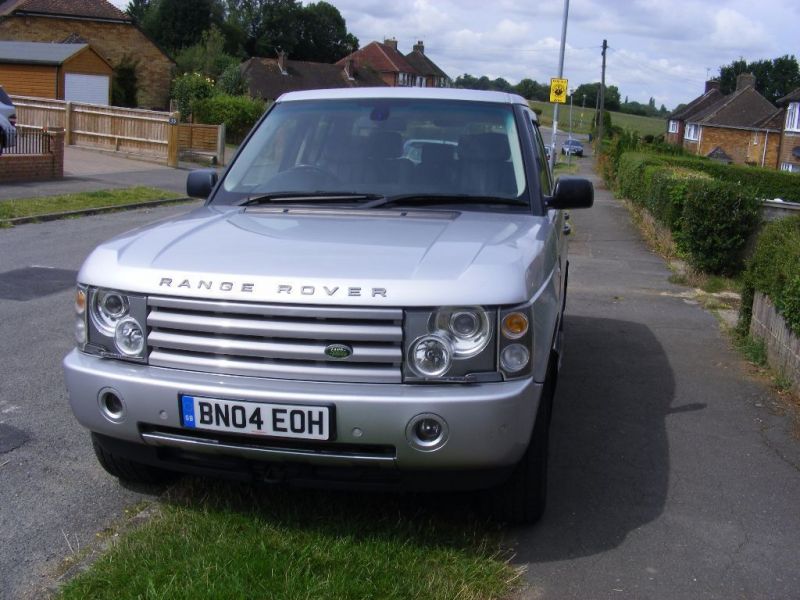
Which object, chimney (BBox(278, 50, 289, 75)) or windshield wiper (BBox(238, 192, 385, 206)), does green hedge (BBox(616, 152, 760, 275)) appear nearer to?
windshield wiper (BBox(238, 192, 385, 206))

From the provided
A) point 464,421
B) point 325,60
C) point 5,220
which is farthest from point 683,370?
point 325,60

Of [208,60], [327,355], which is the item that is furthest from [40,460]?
[208,60]

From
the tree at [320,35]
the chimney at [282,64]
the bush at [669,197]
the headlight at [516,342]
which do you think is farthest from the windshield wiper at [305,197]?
the tree at [320,35]

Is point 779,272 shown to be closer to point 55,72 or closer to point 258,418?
point 258,418

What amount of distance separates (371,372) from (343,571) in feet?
2.59

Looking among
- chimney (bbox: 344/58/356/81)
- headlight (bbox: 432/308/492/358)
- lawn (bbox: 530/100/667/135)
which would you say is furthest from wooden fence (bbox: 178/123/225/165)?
lawn (bbox: 530/100/667/135)

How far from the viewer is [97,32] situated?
53844mm

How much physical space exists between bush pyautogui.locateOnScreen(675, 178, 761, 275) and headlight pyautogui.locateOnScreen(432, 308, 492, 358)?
30.2 feet

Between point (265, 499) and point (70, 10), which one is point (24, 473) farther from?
point (70, 10)

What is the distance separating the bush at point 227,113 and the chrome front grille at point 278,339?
3779 centimetres

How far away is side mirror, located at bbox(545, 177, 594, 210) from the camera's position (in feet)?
16.0

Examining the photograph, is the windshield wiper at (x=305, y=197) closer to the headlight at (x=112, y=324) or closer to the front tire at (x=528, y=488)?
the headlight at (x=112, y=324)

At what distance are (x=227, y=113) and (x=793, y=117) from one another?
4220cm

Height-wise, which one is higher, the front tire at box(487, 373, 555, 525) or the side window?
the side window
